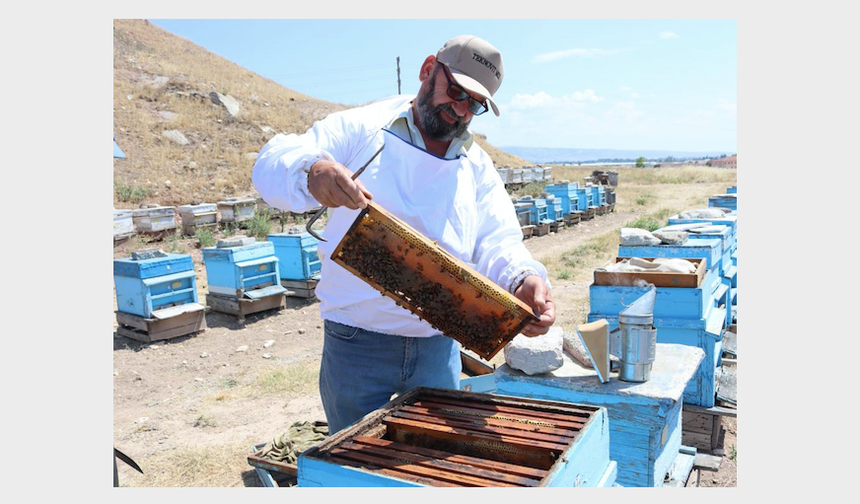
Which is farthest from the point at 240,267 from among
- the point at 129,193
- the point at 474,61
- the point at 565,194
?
the point at 565,194

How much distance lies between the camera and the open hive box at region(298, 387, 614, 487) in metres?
1.45

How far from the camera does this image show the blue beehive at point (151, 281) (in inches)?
264

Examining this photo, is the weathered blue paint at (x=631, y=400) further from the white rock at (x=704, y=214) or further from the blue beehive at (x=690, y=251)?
the white rock at (x=704, y=214)

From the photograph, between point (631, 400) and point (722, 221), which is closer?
point (631, 400)

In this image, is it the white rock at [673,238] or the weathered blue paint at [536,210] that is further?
the weathered blue paint at [536,210]

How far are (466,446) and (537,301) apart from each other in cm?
54

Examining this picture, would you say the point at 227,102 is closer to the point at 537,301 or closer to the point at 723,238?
the point at 723,238

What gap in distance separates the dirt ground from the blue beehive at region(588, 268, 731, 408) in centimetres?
56

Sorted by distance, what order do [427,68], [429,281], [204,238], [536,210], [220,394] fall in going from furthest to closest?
[536,210]
[204,238]
[220,394]
[427,68]
[429,281]

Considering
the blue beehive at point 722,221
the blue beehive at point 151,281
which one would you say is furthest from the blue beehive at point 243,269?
the blue beehive at point 722,221

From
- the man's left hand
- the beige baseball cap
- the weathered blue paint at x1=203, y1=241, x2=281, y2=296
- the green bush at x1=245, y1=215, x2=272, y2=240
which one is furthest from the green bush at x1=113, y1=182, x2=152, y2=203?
the man's left hand

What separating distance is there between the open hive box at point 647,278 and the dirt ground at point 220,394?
4.22 ft

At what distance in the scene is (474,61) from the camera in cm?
208

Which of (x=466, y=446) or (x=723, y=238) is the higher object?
(x=723, y=238)
